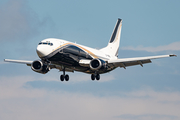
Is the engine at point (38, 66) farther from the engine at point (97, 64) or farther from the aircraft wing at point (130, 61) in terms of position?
the aircraft wing at point (130, 61)

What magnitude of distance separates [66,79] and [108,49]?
13489mm

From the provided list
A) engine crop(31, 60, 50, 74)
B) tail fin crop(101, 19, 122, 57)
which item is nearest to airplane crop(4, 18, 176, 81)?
engine crop(31, 60, 50, 74)

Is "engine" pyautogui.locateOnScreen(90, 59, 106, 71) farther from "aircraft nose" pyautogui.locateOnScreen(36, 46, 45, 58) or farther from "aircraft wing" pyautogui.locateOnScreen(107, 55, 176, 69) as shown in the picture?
"aircraft nose" pyautogui.locateOnScreen(36, 46, 45, 58)

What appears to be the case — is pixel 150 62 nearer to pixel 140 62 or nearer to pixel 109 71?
pixel 140 62

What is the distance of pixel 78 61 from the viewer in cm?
5153

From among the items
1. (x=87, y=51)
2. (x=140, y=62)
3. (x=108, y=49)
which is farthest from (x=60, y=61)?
(x=108, y=49)

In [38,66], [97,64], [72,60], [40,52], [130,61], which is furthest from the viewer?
[38,66]

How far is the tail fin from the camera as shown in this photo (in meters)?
66.7

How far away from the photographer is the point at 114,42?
7044 cm

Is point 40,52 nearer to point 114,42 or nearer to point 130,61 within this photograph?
point 130,61

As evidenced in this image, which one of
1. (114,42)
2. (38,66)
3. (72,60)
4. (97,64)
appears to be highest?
(114,42)

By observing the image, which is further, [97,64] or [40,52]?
[97,64]

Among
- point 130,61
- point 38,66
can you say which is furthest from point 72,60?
point 130,61

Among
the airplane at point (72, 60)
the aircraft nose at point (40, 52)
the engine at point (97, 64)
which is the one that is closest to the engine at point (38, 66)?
the airplane at point (72, 60)
